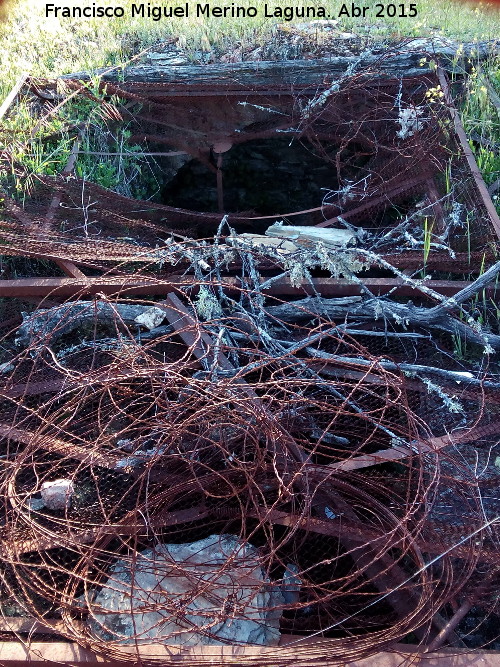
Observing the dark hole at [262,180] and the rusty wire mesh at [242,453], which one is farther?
the dark hole at [262,180]

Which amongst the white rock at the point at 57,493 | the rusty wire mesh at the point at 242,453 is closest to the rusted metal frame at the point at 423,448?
the rusty wire mesh at the point at 242,453

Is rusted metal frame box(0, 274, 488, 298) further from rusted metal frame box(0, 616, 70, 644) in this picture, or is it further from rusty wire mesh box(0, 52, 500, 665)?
rusted metal frame box(0, 616, 70, 644)

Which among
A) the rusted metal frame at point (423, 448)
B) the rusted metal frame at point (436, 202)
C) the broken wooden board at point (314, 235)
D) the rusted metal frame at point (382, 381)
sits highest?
the rusted metal frame at point (436, 202)

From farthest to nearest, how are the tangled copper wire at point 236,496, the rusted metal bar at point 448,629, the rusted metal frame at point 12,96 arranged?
the rusted metal frame at point 12,96 < the tangled copper wire at point 236,496 < the rusted metal bar at point 448,629

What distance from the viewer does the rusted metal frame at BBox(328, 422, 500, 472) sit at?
246 centimetres

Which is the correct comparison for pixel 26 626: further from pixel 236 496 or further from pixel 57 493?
pixel 236 496

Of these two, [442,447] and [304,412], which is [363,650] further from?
[304,412]

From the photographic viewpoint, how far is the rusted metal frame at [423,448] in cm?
246

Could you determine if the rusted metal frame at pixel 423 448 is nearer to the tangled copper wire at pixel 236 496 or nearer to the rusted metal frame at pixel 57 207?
the tangled copper wire at pixel 236 496

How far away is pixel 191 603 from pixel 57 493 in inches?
29.4

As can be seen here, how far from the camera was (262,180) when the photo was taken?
5.42 m

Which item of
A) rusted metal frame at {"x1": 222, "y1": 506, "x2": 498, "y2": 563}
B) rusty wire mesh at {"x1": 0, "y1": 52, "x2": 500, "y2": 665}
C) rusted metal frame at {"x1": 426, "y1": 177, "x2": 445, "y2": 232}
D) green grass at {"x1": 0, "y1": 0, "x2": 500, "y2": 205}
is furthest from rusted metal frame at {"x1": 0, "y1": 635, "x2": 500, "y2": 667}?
green grass at {"x1": 0, "y1": 0, "x2": 500, "y2": 205}

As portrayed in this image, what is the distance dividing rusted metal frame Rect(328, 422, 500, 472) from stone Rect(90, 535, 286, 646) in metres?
0.53

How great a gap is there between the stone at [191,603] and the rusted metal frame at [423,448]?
20.8 inches
